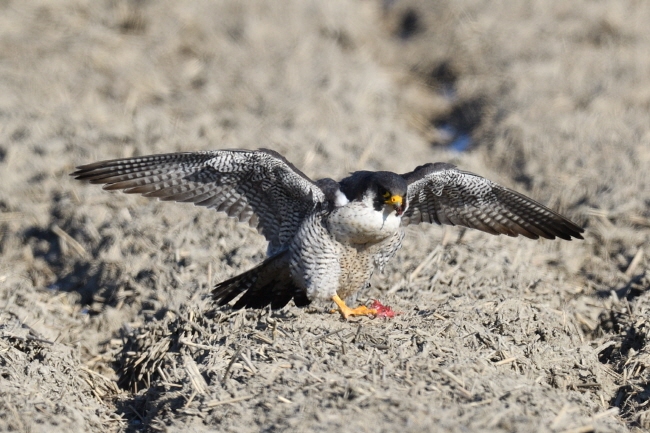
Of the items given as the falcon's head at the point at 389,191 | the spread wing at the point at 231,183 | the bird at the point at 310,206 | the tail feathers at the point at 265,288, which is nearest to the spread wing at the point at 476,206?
the bird at the point at 310,206

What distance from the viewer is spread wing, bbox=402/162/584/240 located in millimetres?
5504

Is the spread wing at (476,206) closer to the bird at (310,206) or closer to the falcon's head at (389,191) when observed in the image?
the bird at (310,206)

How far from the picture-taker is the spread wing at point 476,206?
550cm

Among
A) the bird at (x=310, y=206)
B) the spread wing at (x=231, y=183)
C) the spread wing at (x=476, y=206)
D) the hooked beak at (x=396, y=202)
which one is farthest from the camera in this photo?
the spread wing at (x=476, y=206)

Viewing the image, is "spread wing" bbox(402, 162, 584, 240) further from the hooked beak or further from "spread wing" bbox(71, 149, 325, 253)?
"spread wing" bbox(71, 149, 325, 253)

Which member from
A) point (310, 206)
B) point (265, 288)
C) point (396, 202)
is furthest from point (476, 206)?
point (265, 288)

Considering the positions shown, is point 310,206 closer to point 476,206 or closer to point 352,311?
point 352,311

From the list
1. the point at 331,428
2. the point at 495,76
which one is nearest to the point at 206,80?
the point at 495,76

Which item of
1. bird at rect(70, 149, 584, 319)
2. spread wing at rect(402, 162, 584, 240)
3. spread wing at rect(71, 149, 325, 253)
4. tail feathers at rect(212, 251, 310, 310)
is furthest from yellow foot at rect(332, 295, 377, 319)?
spread wing at rect(402, 162, 584, 240)

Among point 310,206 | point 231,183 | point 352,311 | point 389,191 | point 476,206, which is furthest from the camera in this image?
point 476,206

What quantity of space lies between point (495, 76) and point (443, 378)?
632cm

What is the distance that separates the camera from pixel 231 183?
18.3ft

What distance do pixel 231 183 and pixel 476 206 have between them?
165cm

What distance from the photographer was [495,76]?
9.94 metres
